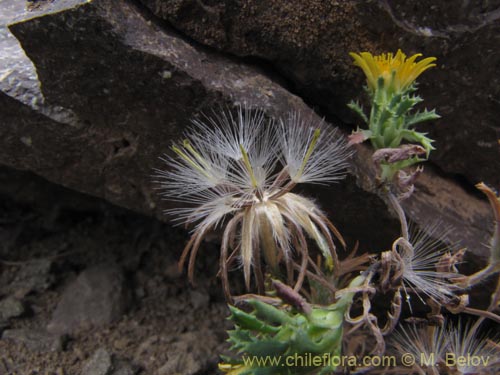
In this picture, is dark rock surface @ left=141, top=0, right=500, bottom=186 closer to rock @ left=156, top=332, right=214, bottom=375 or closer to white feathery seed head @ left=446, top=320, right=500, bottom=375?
white feathery seed head @ left=446, top=320, right=500, bottom=375

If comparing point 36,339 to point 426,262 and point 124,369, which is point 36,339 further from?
point 426,262

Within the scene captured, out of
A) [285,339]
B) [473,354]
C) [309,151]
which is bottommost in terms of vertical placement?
[473,354]

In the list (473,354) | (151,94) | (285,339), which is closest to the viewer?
(285,339)

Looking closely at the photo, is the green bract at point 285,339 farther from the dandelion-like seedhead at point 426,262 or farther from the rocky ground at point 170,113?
the rocky ground at point 170,113

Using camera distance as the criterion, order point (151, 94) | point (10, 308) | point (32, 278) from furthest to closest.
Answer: point (32, 278) → point (10, 308) → point (151, 94)

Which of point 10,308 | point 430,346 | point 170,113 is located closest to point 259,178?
point 170,113

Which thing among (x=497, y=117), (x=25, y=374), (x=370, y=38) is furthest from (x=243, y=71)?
(x=25, y=374)
